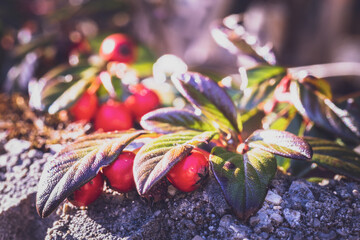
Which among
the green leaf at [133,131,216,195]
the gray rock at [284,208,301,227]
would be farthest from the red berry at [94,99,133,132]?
the gray rock at [284,208,301,227]

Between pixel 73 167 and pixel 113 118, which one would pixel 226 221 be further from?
pixel 113 118

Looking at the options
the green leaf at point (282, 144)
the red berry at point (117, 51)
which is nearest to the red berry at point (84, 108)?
the red berry at point (117, 51)

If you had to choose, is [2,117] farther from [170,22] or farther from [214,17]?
[214,17]

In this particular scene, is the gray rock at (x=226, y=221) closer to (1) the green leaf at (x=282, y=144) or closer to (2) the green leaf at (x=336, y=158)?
(1) the green leaf at (x=282, y=144)

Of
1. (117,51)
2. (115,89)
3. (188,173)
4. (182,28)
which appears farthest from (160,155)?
(182,28)

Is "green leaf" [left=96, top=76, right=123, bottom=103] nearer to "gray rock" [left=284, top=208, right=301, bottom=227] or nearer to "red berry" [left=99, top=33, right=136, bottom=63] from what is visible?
"red berry" [left=99, top=33, right=136, bottom=63]

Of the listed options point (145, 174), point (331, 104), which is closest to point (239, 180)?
point (145, 174)
